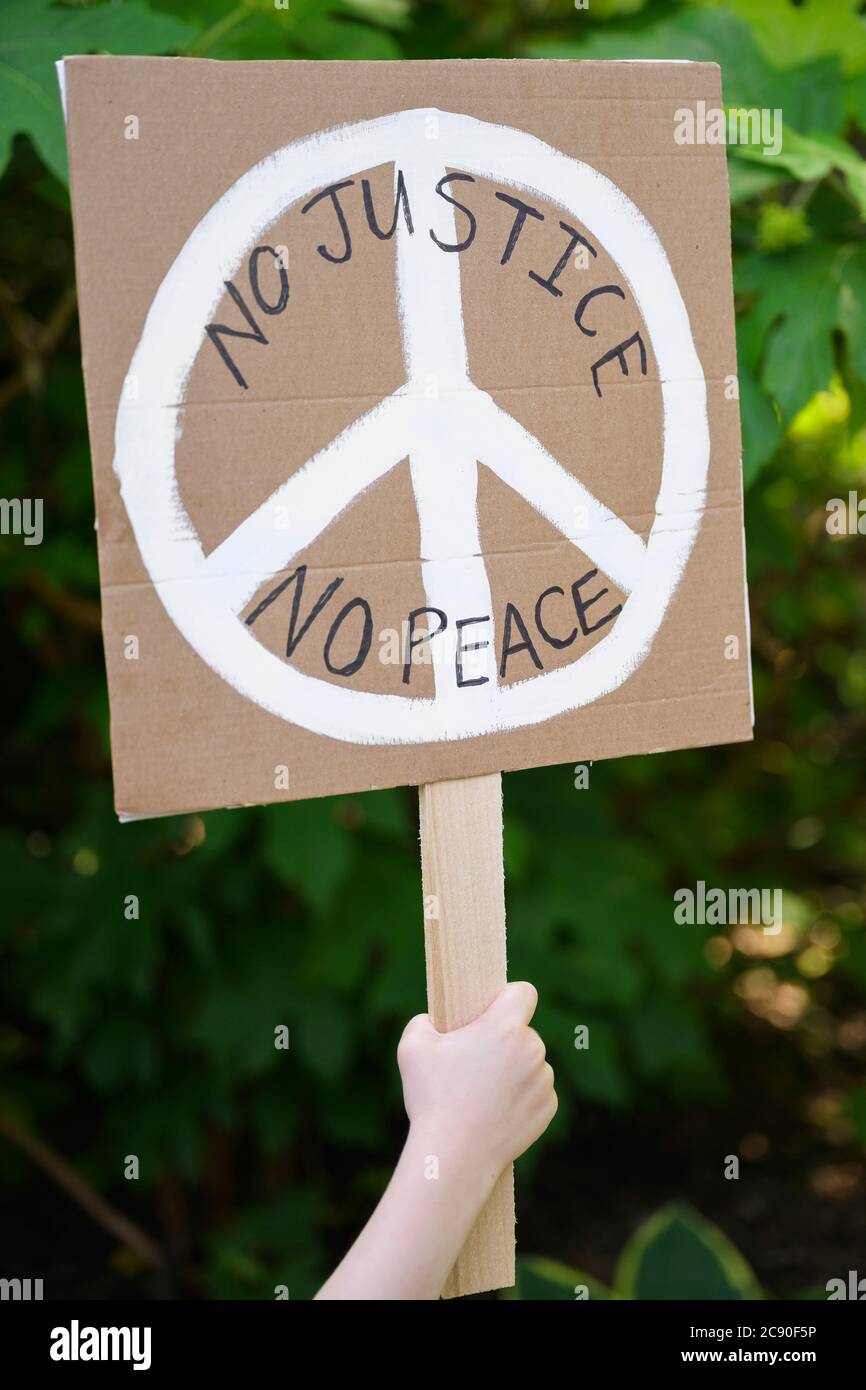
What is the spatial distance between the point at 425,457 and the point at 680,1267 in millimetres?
1069

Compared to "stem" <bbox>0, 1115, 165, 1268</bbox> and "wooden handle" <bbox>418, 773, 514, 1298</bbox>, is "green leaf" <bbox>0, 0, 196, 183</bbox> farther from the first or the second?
"stem" <bbox>0, 1115, 165, 1268</bbox>

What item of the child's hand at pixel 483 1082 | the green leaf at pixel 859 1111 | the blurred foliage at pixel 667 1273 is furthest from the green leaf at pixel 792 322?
the green leaf at pixel 859 1111

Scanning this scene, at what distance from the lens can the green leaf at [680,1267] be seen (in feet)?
4.58

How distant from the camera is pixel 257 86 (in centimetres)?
76

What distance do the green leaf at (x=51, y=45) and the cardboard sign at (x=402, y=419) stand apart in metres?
0.16

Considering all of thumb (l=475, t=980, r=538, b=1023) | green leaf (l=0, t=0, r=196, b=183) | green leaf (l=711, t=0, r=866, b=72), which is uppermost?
green leaf (l=711, t=0, r=866, b=72)

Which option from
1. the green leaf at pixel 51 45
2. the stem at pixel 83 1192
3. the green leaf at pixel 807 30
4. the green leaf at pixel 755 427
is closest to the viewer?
the green leaf at pixel 51 45

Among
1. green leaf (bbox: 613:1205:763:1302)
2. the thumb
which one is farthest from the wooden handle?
green leaf (bbox: 613:1205:763:1302)

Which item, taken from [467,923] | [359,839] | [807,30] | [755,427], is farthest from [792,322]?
[359,839]

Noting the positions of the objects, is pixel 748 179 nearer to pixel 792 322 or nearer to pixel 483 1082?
pixel 792 322

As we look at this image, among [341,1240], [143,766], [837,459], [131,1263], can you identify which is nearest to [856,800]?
[837,459]

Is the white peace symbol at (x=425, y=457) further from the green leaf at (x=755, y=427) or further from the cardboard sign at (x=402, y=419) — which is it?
the green leaf at (x=755, y=427)

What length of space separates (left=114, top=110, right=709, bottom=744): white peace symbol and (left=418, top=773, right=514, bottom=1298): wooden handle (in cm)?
5

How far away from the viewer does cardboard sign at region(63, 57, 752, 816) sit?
2.45 feet
